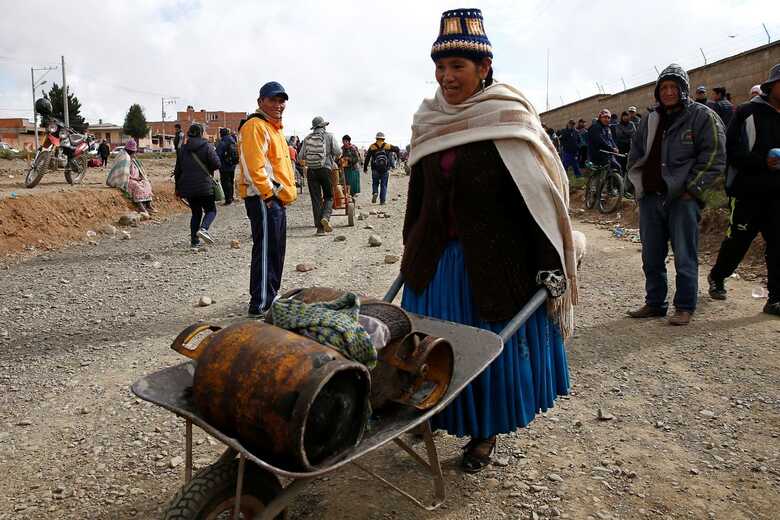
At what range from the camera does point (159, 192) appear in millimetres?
15672

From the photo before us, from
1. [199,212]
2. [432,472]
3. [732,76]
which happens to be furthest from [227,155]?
[432,472]

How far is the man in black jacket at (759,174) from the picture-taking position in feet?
17.0

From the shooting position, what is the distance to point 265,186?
524 cm

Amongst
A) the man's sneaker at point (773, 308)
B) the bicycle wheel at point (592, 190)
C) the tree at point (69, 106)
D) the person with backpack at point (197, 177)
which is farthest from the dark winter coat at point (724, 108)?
the tree at point (69, 106)

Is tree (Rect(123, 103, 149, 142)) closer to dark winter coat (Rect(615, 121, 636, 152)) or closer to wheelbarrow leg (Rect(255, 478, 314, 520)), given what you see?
dark winter coat (Rect(615, 121, 636, 152))

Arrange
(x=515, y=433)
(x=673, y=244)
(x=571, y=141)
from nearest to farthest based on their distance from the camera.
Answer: (x=515, y=433) < (x=673, y=244) < (x=571, y=141)

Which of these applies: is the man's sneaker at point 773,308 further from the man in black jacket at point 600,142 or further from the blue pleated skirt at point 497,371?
the man in black jacket at point 600,142

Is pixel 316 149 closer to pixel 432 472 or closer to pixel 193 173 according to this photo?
pixel 193 173

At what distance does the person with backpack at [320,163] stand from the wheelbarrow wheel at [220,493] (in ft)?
28.0

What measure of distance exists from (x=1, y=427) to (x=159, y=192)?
42.7 ft

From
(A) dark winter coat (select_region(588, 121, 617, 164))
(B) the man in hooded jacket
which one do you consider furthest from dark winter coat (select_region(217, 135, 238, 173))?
(B) the man in hooded jacket

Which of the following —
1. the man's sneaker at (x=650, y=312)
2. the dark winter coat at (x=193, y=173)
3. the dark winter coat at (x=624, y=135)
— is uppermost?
the dark winter coat at (x=624, y=135)

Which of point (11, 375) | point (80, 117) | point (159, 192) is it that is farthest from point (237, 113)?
point (11, 375)

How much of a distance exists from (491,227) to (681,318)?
10.6 ft
